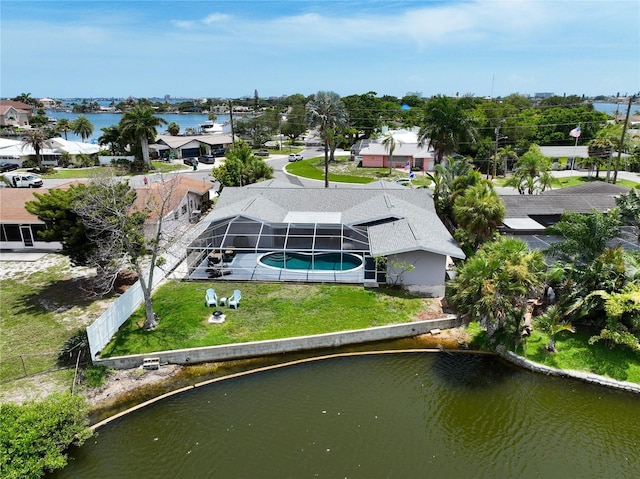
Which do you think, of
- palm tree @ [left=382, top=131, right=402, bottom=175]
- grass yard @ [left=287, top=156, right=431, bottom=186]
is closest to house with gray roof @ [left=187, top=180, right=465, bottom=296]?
grass yard @ [left=287, top=156, right=431, bottom=186]

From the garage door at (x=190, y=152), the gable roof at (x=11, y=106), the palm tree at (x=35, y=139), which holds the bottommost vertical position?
the garage door at (x=190, y=152)

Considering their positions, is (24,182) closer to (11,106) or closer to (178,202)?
(178,202)

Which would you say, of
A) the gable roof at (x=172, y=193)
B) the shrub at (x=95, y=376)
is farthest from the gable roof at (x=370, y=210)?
the shrub at (x=95, y=376)

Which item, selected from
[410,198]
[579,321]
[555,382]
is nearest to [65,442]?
[555,382]


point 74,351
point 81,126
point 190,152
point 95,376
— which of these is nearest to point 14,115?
point 81,126

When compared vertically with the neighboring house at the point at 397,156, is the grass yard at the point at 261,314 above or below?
below

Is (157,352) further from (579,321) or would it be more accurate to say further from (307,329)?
(579,321)

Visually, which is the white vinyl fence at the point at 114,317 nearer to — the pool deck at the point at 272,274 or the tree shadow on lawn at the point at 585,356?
the pool deck at the point at 272,274
